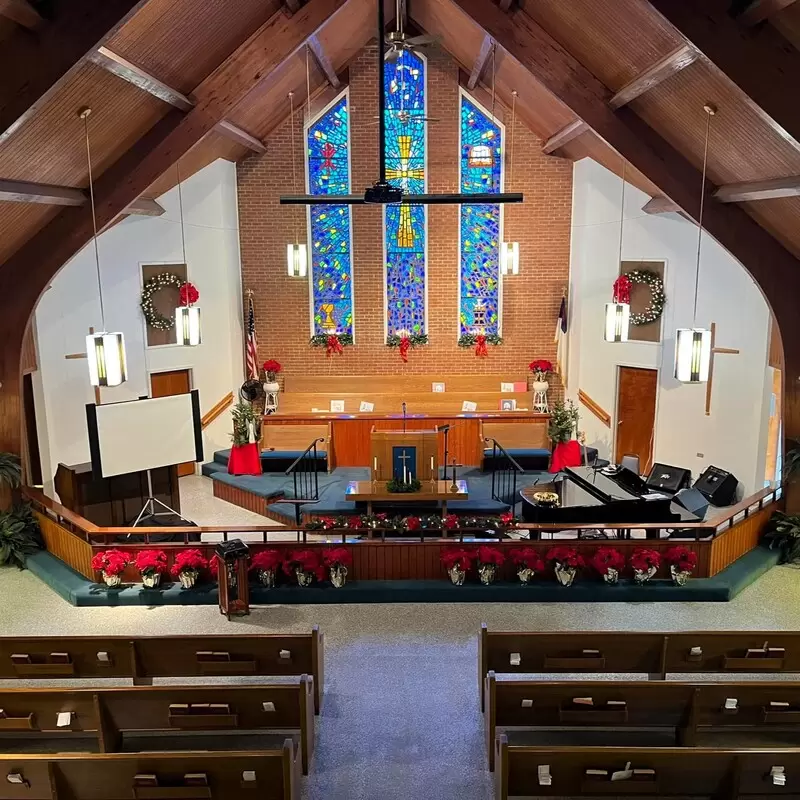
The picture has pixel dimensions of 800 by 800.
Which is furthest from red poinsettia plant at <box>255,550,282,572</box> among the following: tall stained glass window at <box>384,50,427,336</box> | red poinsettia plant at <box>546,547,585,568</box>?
tall stained glass window at <box>384,50,427,336</box>

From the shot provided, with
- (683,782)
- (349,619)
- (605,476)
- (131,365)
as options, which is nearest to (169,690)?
(349,619)

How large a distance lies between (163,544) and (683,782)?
522 cm

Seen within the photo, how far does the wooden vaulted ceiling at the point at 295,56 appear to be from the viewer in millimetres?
4871

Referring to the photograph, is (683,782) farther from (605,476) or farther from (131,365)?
(131,365)

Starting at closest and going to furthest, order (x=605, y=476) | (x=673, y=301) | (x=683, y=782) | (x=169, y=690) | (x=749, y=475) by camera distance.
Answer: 1. (x=683, y=782)
2. (x=169, y=690)
3. (x=605, y=476)
4. (x=749, y=475)
5. (x=673, y=301)

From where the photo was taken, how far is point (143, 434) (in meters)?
7.84

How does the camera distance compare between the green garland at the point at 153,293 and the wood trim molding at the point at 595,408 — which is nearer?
the green garland at the point at 153,293

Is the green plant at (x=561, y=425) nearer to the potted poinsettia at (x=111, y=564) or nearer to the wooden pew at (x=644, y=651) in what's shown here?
the wooden pew at (x=644, y=651)

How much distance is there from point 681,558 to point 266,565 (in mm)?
4132

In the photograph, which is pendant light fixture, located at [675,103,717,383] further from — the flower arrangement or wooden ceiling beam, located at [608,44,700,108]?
the flower arrangement

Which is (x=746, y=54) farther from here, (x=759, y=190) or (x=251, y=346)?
(x=251, y=346)

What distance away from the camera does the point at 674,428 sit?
10.7 metres

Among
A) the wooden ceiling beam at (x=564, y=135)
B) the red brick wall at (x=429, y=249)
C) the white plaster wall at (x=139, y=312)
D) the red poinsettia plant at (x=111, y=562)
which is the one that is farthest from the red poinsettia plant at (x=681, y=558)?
the white plaster wall at (x=139, y=312)

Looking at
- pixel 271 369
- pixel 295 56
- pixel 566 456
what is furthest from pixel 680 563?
pixel 295 56
